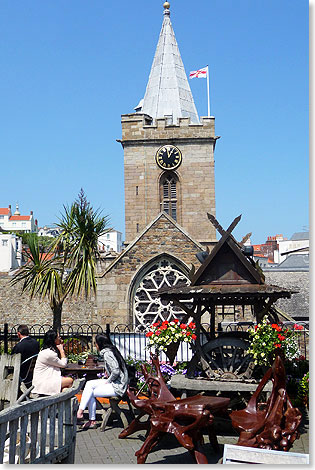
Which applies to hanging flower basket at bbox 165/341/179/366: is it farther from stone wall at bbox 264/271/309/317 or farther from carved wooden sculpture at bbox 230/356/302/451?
stone wall at bbox 264/271/309/317

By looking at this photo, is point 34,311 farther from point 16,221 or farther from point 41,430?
point 16,221

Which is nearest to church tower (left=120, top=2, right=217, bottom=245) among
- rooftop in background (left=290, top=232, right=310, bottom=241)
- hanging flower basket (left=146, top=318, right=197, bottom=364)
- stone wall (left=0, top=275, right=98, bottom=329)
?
stone wall (left=0, top=275, right=98, bottom=329)

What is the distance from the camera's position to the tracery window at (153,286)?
22.2 metres

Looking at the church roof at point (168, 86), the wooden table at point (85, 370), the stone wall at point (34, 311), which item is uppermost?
the church roof at point (168, 86)

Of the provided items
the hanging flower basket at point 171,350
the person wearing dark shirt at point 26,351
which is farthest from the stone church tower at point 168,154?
the person wearing dark shirt at point 26,351

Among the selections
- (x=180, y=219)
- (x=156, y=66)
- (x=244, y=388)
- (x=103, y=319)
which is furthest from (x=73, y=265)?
(x=156, y=66)

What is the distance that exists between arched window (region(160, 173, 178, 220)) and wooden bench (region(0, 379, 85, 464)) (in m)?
26.8

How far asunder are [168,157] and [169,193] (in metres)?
1.98

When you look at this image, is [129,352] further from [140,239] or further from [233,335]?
[140,239]

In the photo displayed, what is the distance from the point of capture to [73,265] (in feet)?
64.2

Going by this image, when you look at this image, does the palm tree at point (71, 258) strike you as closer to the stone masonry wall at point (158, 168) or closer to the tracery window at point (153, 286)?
the tracery window at point (153, 286)

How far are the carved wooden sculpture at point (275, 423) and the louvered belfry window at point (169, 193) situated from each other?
25815mm

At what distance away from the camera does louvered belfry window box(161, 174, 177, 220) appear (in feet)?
108

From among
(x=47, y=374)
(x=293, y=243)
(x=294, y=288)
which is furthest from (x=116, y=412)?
(x=293, y=243)
